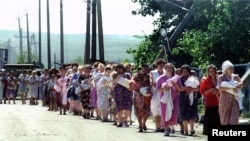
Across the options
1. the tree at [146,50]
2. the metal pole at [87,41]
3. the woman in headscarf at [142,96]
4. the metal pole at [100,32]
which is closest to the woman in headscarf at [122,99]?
the woman in headscarf at [142,96]

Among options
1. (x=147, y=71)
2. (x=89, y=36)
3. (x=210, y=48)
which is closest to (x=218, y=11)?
(x=210, y=48)

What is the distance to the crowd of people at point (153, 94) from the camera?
13844 mm

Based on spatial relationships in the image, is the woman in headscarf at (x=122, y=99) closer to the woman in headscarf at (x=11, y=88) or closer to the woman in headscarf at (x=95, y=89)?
the woman in headscarf at (x=95, y=89)

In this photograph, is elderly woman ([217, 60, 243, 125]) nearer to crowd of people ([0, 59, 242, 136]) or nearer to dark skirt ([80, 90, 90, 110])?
crowd of people ([0, 59, 242, 136])

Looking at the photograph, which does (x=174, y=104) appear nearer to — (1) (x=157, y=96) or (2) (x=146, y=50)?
(1) (x=157, y=96)

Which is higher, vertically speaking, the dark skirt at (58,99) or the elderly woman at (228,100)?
the elderly woman at (228,100)

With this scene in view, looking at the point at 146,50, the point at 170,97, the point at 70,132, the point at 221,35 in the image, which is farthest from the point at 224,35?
the point at 146,50

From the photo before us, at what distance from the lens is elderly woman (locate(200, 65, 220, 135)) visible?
15758 mm

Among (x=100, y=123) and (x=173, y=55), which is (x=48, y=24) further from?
(x=100, y=123)

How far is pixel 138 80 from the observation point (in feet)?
59.8

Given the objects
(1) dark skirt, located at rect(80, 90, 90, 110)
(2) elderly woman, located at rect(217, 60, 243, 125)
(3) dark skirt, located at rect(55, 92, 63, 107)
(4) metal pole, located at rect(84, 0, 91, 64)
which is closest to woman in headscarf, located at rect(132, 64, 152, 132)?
(2) elderly woman, located at rect(217, 60, 243, 125)

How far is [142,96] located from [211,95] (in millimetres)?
2665

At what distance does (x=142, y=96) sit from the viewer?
18.3 m

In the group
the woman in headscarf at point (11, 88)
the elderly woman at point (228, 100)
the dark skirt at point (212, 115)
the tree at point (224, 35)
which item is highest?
the tree at point (224, 35)
